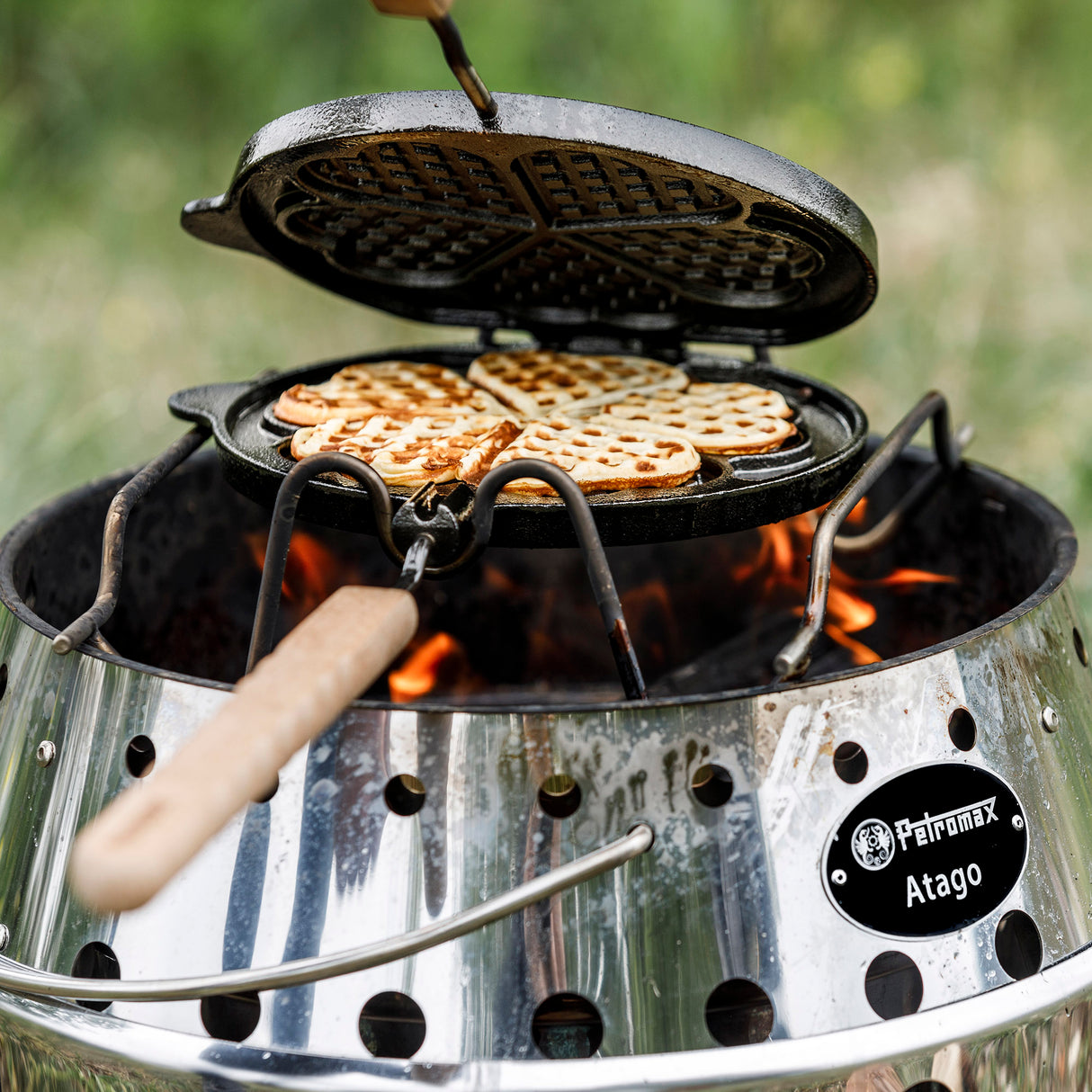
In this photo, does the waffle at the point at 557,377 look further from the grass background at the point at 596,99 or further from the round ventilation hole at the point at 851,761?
the grass background at the point at 596,99

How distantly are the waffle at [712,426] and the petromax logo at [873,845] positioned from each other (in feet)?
2.02

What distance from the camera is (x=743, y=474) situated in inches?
Answer: 64.6

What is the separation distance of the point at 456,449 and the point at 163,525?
2.38 feet

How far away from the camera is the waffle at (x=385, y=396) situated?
1.82 m

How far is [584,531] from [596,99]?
4.30m

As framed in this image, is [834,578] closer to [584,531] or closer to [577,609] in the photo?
[577,609]

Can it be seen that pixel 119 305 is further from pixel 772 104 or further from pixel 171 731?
pixel 171 731

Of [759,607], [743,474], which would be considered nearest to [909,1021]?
[743,474]

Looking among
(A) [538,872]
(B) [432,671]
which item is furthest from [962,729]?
(B) [432,671]

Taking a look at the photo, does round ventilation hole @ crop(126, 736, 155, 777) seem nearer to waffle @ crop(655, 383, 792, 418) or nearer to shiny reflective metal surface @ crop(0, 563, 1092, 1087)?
shiny reflective metal surface @ crop(0, 563, 1092, 1087)

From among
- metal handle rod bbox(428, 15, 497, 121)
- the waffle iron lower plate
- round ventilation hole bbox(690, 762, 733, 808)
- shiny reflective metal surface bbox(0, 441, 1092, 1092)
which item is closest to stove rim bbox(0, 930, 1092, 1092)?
shiny reflective metal surface bbox(0, 441, 1092, 1092)

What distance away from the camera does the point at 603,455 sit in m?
1.63

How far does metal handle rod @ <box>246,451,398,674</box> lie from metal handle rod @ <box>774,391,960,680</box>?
1.50 ft

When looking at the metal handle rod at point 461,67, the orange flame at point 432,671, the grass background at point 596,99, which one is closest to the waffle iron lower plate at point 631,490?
the metal handle rod at point 461,67
